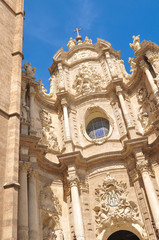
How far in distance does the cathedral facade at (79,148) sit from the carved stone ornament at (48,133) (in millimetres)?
65

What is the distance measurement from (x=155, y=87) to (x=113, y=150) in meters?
4.09

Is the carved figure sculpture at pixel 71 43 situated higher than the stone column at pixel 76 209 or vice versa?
the carved figure sculpture at pixel 71 43

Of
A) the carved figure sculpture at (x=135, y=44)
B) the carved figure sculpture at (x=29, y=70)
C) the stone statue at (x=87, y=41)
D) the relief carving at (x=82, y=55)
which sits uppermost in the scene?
the stone statue at (x=87, y=41)

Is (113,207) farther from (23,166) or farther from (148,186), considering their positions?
(23,166)

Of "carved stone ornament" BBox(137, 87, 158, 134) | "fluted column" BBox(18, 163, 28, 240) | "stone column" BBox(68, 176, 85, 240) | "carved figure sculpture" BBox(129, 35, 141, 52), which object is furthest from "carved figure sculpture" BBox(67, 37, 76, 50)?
"fluted column" BBox(18, 163, 28, 240)

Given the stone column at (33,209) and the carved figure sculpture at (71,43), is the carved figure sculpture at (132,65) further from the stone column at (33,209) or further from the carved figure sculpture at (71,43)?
the stone column at (33,209)

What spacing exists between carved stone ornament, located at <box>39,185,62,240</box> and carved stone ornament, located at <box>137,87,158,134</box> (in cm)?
→ 607

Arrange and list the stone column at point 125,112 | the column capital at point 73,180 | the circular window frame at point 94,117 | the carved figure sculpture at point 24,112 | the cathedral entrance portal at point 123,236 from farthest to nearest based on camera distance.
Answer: the circular window frame at point 94,117
the stone column at point 125,112
the carved figure sculpture at point 24,112
the cathedral entrance portal at point 123,236
the column capital at point 73,180

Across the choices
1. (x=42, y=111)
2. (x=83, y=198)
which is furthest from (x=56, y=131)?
(x=83, y=198)

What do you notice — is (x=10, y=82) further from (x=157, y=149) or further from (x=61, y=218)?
(x=157, y=149)

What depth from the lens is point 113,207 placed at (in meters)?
12.8

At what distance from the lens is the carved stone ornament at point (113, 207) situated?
12.4m

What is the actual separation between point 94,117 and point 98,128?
3.10ft

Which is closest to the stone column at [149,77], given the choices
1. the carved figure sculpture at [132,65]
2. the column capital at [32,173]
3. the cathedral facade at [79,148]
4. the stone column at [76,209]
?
the cathedral facade at [79,148]
